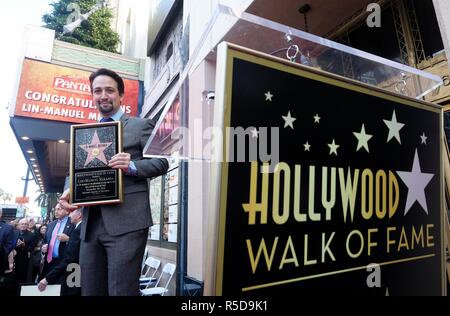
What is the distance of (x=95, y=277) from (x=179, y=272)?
3.80 metres

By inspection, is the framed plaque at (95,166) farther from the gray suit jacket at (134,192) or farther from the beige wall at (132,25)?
the beige wall at (132,25)

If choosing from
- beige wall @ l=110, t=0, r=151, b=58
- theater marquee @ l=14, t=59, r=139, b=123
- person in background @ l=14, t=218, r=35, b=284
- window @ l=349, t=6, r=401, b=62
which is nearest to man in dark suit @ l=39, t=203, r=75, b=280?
person in background @ l=14, t=218, r=35, b=284

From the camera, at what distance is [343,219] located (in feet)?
3.41

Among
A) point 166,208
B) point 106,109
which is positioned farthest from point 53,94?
point 106,109

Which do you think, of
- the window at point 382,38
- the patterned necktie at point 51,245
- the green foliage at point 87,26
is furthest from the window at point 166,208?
the green foliage at point 87,26

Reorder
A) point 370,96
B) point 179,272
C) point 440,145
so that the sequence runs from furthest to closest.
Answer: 1. point 179,272
2. point 440,145
3. point 370,96

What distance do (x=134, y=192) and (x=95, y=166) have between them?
21cm

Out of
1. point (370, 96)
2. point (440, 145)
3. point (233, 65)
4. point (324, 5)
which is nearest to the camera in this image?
point (233, 65)

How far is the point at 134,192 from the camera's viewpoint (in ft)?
4.60

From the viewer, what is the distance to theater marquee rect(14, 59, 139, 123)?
7773 millimetres

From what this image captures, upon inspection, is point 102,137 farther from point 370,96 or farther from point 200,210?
point 200,210

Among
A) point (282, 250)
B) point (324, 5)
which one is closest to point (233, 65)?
point (282, 250)

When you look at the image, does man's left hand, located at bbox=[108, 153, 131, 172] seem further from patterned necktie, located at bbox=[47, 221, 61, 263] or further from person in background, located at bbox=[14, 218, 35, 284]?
person in background, located at bbox=[14, 218, 35, 284]
